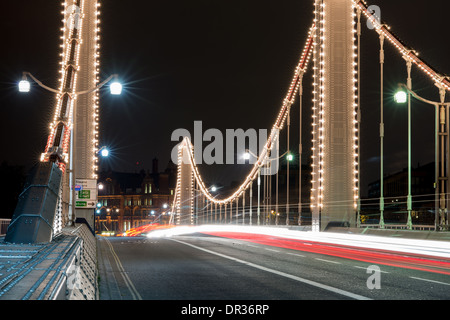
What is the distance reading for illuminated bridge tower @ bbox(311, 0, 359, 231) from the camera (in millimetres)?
29031

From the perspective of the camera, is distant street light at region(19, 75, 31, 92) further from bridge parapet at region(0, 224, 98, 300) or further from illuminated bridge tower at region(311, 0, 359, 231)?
bridge parapet at region(0, 224, 98, 300)

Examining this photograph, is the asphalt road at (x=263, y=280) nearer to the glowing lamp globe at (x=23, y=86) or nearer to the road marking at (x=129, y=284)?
the road marking at (x=129, y=284)

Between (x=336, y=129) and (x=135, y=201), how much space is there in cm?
11198

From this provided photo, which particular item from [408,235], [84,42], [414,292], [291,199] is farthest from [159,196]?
[414,292]

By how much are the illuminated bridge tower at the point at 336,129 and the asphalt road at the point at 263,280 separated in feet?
36.7

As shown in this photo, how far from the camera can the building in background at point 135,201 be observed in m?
134

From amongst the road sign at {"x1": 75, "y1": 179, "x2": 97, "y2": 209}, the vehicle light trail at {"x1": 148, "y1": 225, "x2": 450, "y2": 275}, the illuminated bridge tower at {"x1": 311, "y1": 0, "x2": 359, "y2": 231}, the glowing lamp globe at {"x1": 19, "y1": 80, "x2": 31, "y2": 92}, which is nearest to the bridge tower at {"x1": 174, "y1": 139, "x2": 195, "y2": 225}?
the road sign at {"x1": 75, "y1": 179, "x2": 97, "y2": 209}

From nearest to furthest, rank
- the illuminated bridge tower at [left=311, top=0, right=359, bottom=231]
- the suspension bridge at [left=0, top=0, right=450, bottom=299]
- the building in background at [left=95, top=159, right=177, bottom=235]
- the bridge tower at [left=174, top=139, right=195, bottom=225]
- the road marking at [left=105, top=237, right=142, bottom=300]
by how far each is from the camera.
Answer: the road marking at [left=105, top=237, right=142, bottom=300] < the suspension bridge at [left=0, top=0, right=450, bottom=299] < the illuminated bridge tower at [left=311, top=0, right=359, bottom=231] < the bridge tower at [left=174, top=139, right=195, bottom=225] < the building in background at [left=95, top=159, right=177, bottom=235]

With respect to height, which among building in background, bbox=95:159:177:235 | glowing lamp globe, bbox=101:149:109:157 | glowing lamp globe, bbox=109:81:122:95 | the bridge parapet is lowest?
building in background, bbox=95:159:177:235

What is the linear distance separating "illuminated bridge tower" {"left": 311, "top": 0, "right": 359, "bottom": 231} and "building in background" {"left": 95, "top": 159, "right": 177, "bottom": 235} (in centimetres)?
10154

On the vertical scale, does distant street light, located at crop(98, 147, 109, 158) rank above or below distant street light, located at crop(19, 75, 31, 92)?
below
